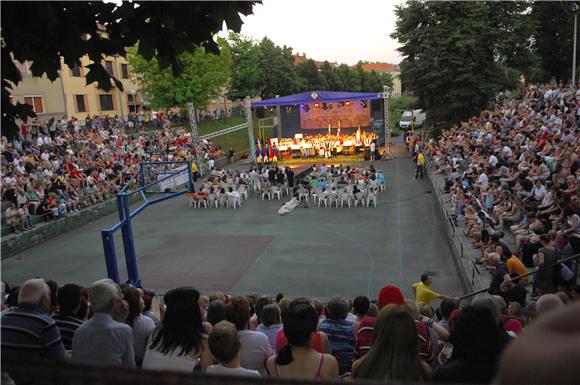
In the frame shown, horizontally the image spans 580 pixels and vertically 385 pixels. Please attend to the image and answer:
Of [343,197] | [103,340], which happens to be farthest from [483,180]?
[103,340]

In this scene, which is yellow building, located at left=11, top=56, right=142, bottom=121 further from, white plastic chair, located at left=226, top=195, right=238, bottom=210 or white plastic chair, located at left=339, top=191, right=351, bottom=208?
white plastic chair, located at left=339, top=191, right=351, bottom=208

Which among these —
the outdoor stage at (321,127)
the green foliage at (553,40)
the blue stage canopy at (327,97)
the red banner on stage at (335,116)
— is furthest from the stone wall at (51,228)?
the green foliage at (553,40)

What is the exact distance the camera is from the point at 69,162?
23906 mm

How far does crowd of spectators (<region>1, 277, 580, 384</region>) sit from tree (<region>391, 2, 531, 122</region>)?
101 feet

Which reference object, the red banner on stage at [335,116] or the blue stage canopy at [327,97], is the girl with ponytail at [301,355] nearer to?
the blue stage canopy at [327,97]

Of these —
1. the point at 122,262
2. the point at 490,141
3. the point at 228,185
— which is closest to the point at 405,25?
the point at 490,141

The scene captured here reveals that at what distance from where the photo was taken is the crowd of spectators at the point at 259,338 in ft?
10.2

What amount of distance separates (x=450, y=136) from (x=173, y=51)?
26.7 meters

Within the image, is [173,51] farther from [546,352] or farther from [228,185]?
[228,185]

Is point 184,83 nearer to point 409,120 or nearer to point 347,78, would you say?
point 409,120

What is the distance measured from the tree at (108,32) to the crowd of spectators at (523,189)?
601 cm

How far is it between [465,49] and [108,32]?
3341 centimetres

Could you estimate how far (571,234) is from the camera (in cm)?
1000

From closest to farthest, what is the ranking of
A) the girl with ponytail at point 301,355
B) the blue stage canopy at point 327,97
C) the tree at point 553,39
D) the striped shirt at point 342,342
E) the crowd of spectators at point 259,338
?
the crowd of spectators at point 259,338
the girl with ponytail at point 301,355
the striped shirt at point 342,342
the blue stage canopy at point 327,97
the tree at point 553,39
